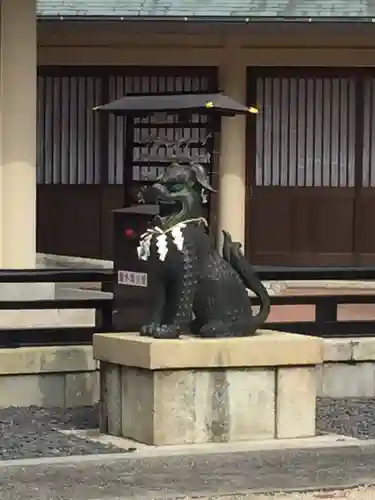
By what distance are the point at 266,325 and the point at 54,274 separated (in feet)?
6.17

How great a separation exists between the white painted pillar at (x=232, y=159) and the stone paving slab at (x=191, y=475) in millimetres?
9040

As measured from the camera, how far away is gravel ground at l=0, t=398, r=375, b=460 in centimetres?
794

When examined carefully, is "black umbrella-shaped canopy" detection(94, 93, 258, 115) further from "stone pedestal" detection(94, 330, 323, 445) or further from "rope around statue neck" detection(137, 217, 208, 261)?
"stone pedestal" detection(94, 330, 323, 445)

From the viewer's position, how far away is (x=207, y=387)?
8250 millimetres

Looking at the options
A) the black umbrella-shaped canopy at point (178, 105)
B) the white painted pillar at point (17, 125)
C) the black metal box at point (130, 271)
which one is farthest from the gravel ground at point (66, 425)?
the white painted pillar at point (17, 125)

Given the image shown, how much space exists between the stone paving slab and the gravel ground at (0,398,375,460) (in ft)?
1.52

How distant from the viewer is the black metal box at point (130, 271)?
31.8 feet

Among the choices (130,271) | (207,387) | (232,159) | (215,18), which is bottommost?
(207,387)

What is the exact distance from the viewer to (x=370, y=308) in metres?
14.3

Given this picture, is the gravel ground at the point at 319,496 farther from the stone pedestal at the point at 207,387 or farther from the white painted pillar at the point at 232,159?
the white painted pillar at the point at 232,159

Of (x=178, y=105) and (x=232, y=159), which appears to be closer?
(x=178, y=105)

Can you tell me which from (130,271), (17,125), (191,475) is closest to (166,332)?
(191,475)

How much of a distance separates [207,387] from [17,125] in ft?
17.1

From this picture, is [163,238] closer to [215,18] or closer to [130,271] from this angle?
[130,271]
